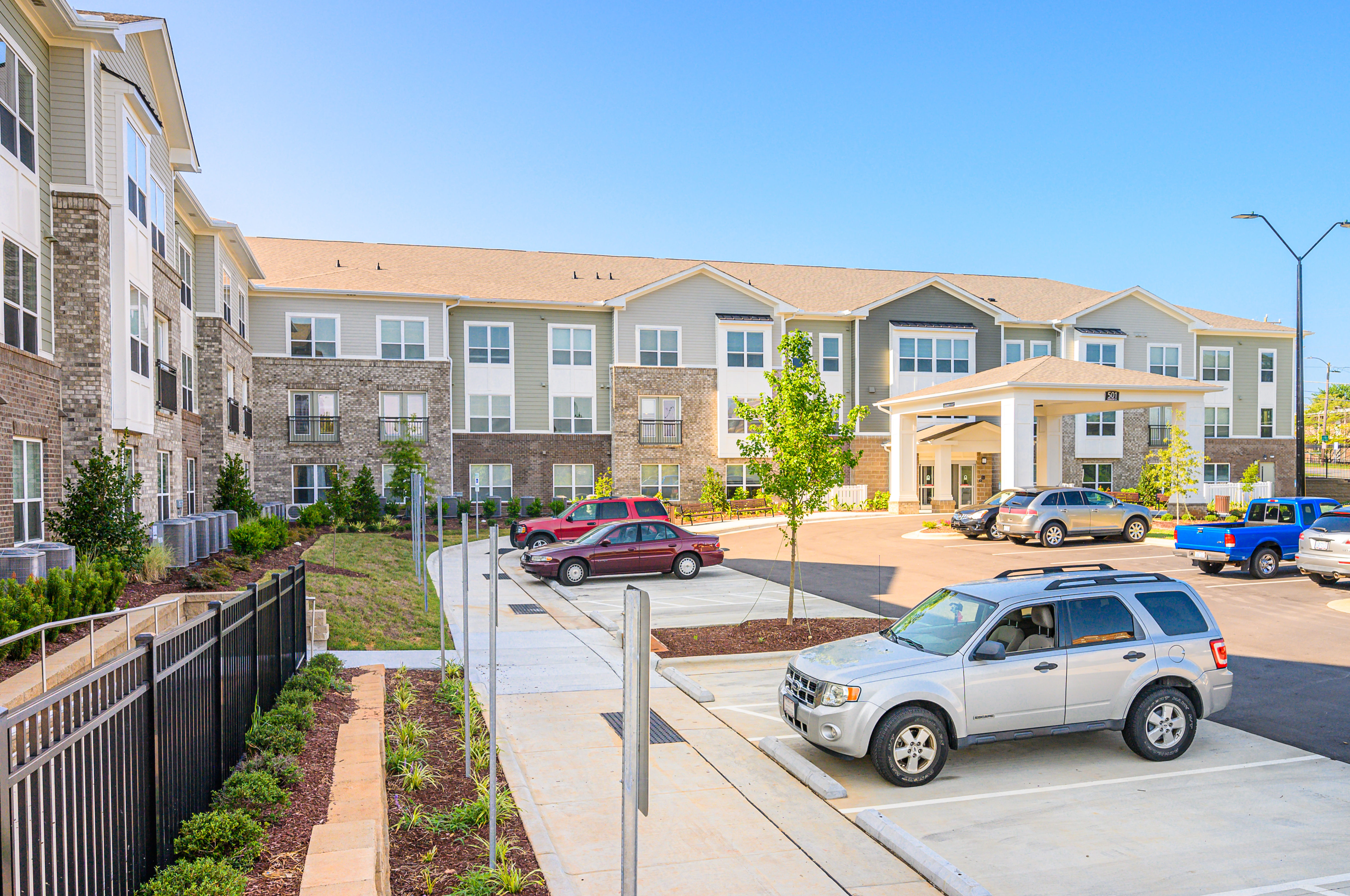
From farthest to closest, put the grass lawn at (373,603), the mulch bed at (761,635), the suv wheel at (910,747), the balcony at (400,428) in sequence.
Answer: the balcony at (400,428) < the grass lawn at (373,603) < the mulch bed at (761,635) < the suv wheel at (910,747)

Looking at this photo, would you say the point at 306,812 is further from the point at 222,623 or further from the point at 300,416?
the point at 300,416

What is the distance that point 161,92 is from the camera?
21.8m

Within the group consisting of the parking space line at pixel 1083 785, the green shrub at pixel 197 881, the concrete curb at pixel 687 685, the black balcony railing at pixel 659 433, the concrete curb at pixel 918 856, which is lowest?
the concrete curb at pixel 687 685

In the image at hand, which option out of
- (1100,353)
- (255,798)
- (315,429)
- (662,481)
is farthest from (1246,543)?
(315,429)

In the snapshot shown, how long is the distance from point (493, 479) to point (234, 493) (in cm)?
1478

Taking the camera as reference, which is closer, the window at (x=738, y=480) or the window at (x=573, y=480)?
the window at (x=573, y=480)

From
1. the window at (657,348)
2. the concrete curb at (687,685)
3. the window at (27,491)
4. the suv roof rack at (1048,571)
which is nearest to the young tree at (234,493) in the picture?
the window at (27,491)

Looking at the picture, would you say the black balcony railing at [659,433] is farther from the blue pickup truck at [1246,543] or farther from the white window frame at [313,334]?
the blue pickup truck at [1246,543]

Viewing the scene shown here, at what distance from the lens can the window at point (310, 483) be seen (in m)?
38.5

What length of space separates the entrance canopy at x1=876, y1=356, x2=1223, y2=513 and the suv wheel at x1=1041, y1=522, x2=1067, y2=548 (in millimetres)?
3359

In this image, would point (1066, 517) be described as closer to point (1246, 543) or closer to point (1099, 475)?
point (1246, 543)

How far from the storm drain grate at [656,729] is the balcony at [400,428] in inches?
1211

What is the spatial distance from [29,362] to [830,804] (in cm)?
1427

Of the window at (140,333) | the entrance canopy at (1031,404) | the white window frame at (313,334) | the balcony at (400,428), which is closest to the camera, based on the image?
the window at (140,333)
